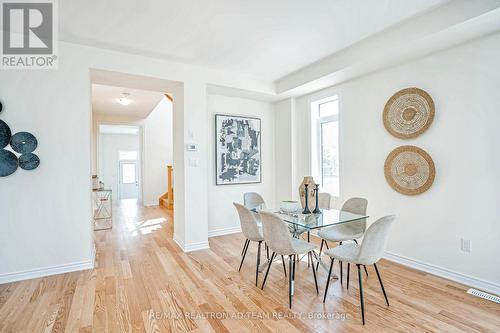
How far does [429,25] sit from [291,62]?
163cm

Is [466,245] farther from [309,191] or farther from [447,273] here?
[309,191]

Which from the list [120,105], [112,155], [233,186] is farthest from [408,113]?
[112,155]

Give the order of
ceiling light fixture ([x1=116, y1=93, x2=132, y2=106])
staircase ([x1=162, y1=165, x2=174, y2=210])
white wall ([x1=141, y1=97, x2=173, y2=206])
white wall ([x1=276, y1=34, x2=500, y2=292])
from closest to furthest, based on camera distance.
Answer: white wall ([x1=276, y1=34, x2=500, y2=292]), ceiling light fixture ([x1=116, y1=93, x2=132, y2=106]), staircase ([x1=162, y1=165, x2=174, y2=210]), white wall ([x1=141, y1=97, x2=173, y2=206])

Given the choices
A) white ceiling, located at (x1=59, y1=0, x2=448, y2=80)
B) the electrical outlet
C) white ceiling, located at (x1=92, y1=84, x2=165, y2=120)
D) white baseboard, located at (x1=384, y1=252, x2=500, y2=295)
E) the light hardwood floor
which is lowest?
the light hardwood floor

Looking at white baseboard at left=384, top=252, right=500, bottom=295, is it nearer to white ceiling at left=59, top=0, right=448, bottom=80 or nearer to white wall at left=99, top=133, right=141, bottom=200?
white ceiling at left=59, top=0, right=448, bottom=80

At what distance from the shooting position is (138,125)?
287 inches

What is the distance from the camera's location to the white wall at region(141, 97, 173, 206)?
7.41 m

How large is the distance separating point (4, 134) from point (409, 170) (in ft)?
14.8

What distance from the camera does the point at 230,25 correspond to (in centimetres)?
260

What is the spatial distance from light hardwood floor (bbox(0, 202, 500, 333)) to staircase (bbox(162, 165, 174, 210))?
3480 mm

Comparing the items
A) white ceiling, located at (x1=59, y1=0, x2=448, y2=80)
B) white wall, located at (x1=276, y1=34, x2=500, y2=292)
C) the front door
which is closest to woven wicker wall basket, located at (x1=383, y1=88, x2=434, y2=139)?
white wall, located at (x1=276, y1=34, x2=500, y2=292)

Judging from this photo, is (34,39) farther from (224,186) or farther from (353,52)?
(353,52)

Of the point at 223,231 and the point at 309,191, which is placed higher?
the point at 309,191

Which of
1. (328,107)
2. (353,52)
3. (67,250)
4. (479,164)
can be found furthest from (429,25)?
(67,250)
